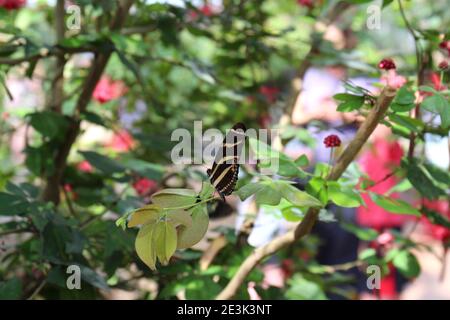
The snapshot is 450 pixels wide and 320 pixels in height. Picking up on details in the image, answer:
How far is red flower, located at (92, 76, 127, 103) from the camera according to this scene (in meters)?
1.71

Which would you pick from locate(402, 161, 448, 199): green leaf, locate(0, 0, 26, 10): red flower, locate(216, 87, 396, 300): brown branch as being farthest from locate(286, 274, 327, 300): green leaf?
locate(0, 0, 26, 10): red flower

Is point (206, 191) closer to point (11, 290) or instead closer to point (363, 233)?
point (11, 290)

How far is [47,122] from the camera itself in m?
1.28

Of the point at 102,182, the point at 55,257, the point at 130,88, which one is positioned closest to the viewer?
the point at 55,257

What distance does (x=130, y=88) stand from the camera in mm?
1934

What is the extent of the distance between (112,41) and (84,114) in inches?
7.5

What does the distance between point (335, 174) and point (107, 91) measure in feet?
3.14

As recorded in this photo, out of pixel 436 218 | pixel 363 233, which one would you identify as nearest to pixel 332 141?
pixel 436 218

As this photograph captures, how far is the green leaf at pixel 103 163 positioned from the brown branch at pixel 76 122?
0.07 metres

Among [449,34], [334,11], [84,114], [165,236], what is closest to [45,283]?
[84,114]

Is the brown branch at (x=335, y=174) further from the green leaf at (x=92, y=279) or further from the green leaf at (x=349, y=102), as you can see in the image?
the green leaf at (x=92, y=279)

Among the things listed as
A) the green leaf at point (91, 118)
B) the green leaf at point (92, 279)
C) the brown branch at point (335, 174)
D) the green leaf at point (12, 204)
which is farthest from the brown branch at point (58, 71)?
the brown branch at point (335, 174)

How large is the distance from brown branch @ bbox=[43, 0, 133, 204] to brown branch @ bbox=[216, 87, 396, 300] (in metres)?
0.49
